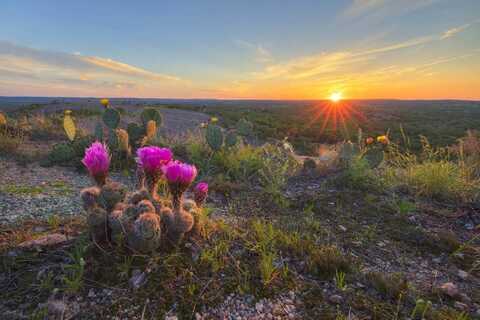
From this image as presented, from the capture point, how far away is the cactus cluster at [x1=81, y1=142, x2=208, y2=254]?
1.47 meters

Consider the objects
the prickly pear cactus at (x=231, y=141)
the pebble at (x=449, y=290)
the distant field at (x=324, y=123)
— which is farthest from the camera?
the distant field at (x=324, y=123)

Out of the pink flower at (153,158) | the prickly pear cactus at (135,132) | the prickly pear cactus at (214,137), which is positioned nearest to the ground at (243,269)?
the pink flower at (153,158)

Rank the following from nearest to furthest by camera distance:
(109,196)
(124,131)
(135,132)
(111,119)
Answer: (109,196), (124,131), (111,119), (135,132)

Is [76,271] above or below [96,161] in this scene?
below

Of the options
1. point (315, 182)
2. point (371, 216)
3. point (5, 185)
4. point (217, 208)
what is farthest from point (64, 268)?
point (315, 182)

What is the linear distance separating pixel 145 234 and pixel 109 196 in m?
0.40

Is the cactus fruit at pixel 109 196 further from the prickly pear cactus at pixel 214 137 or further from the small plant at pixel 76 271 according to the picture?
the prickly pear cactus at pixel 214 137

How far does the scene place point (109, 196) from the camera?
162cm

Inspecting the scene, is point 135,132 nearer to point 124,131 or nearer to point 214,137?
point 124,131

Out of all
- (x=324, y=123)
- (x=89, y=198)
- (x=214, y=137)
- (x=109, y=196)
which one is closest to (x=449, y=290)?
(x=109, y=196)

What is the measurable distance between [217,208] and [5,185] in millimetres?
2245

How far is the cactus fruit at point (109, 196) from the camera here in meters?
1.62

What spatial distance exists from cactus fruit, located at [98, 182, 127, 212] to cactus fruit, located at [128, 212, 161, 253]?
30cm

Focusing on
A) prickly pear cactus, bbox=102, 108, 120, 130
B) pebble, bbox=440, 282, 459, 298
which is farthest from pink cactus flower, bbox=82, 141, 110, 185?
prickly pear cactus, bbox=102, 108, 120, 130
